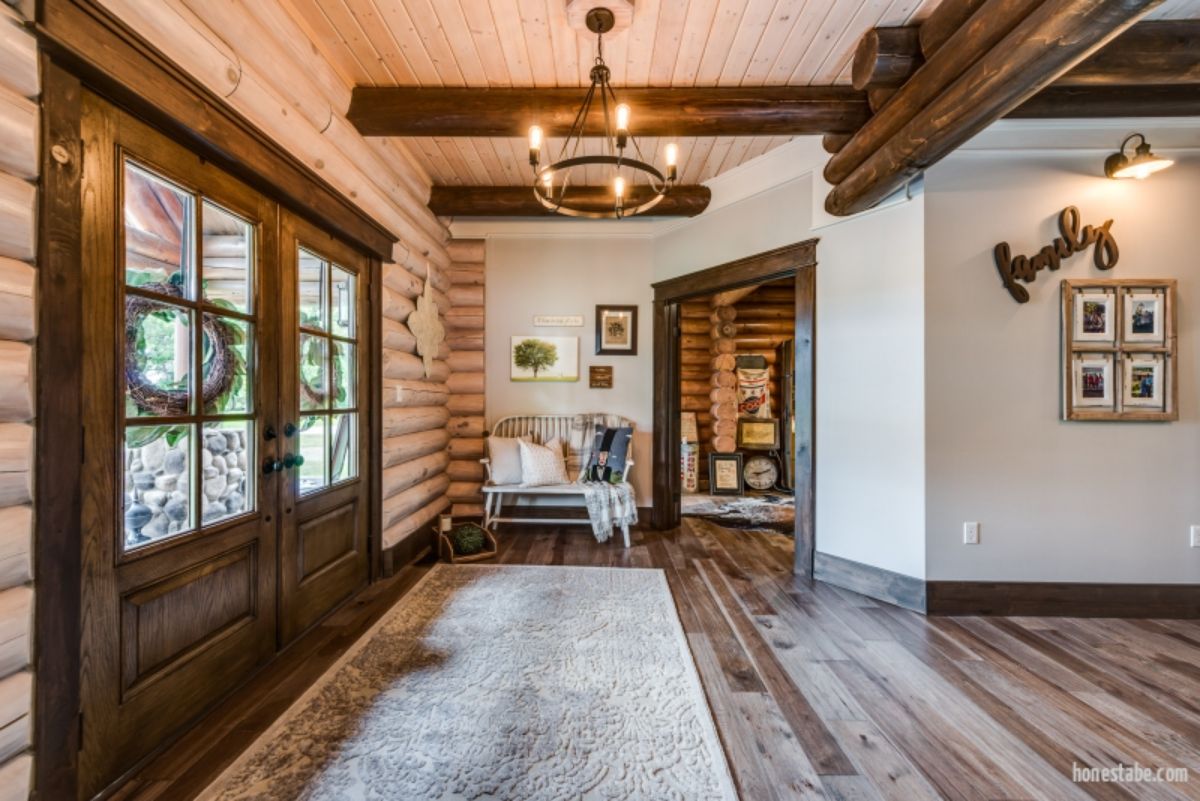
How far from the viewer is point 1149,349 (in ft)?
8.84

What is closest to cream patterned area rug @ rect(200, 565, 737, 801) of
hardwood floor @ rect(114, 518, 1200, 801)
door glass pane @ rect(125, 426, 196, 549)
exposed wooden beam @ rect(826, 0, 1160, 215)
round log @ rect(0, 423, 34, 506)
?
hardwood floor @ rect(114, 518, 1200, 801)

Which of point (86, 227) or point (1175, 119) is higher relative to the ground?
point (1175, 119)

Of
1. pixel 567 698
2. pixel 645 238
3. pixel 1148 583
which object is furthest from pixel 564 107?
pixel 1148 583

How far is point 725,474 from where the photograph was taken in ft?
20.4

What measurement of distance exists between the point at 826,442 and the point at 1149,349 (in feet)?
5.83

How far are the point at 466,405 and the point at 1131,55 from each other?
4.78 m

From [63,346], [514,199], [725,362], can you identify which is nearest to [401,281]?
[514,199]

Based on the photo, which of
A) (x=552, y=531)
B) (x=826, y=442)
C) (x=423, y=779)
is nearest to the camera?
(x=423, y=779)

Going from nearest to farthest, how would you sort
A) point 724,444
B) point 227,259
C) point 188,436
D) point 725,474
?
point 188,436 → point 227,259 → point 725,474 → point 724,444

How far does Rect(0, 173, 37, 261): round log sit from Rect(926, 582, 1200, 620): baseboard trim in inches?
160

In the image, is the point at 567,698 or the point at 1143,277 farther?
the point at 1143,277

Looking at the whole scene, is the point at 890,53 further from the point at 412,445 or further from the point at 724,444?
the point at 724,444

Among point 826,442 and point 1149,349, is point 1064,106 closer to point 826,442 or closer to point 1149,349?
point 1149,349

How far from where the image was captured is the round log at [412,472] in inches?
132
